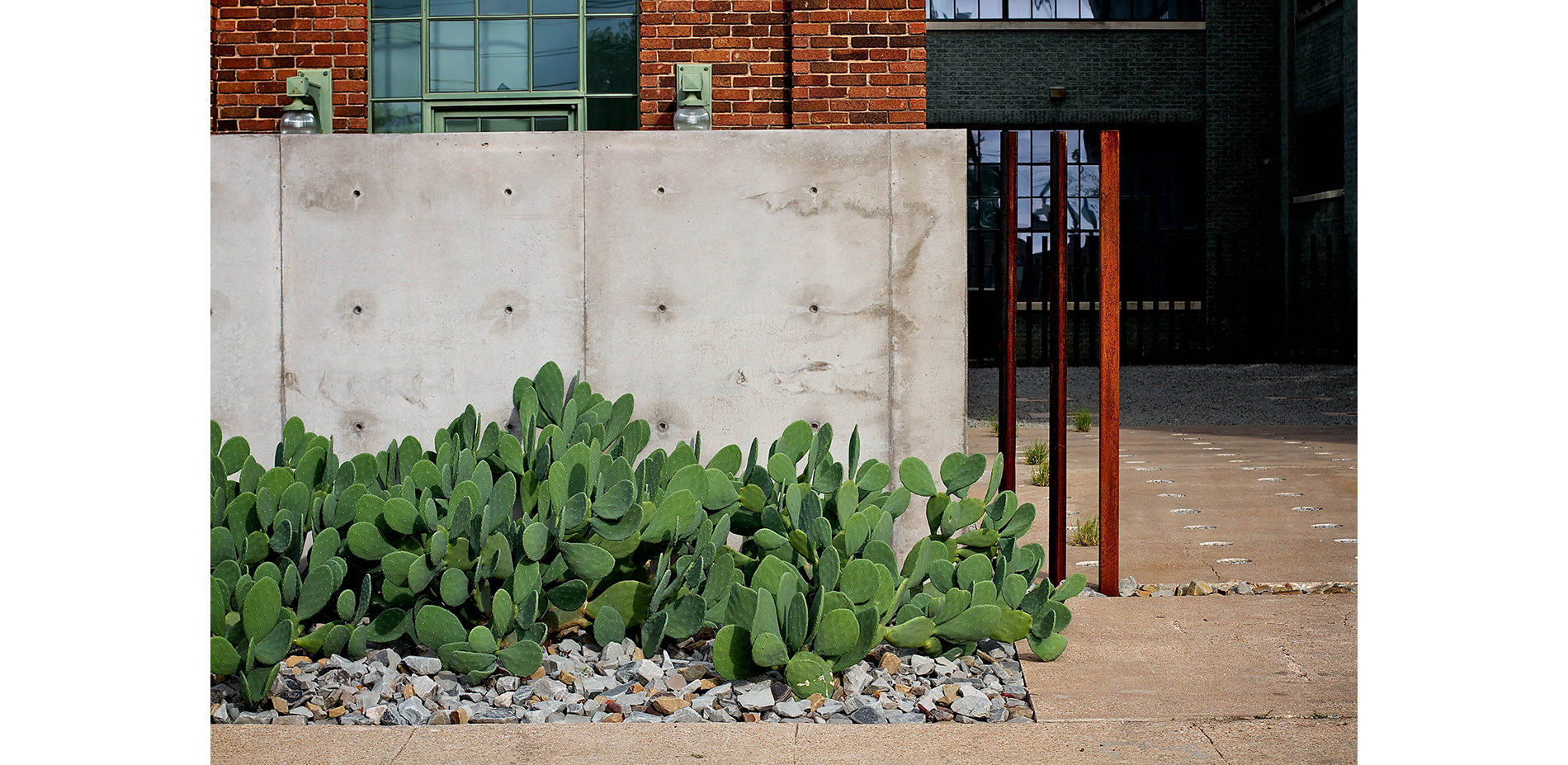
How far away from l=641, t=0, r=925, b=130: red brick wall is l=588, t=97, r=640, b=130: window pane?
26 cm

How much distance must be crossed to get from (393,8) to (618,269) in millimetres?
2765

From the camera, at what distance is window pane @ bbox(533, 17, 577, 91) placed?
23.3 feet

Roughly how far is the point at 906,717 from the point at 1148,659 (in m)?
1.03

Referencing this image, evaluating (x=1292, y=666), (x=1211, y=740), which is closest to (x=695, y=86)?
(x=1292, y=666)

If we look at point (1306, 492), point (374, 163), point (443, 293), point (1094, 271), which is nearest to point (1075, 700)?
point (443, 293)

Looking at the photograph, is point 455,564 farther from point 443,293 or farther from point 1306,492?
point 1306,492

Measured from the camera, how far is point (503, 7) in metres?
7.08

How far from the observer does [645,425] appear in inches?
199

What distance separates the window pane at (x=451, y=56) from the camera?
7.13m

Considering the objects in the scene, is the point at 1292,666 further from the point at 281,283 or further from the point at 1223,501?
the point at 281,283

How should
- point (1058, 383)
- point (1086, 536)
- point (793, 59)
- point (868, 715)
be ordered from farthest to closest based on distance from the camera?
point (793, 59) → point (1086, 536) → point (1058, 383) → point (868, 715)

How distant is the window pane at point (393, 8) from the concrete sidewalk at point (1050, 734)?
15.6ft

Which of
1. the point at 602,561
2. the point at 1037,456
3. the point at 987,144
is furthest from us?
the point at 987,144

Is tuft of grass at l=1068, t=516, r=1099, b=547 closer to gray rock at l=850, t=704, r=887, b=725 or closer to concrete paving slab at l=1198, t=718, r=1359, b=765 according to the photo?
concrete paving slab at l=1198, t=718, r=1359, b=765
